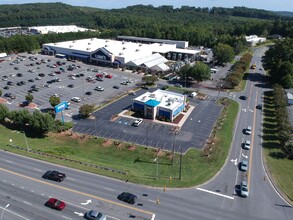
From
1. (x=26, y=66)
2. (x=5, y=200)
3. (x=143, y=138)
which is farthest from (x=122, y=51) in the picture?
(x=5, y=200)

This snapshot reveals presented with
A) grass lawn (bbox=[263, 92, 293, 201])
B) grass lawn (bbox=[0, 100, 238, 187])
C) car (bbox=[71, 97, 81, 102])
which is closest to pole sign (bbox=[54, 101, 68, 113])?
grass lawn (bbox=[0, 100, 238, 187])

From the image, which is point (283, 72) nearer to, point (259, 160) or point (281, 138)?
point (281, 138)

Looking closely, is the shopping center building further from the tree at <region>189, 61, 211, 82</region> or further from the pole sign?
the pole sign

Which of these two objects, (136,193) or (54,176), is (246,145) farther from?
(54,176)

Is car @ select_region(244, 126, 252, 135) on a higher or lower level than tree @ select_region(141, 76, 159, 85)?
lower

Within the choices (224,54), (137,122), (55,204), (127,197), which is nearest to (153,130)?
(137,122)

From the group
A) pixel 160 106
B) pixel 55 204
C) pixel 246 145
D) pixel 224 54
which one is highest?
pixel 224 54
